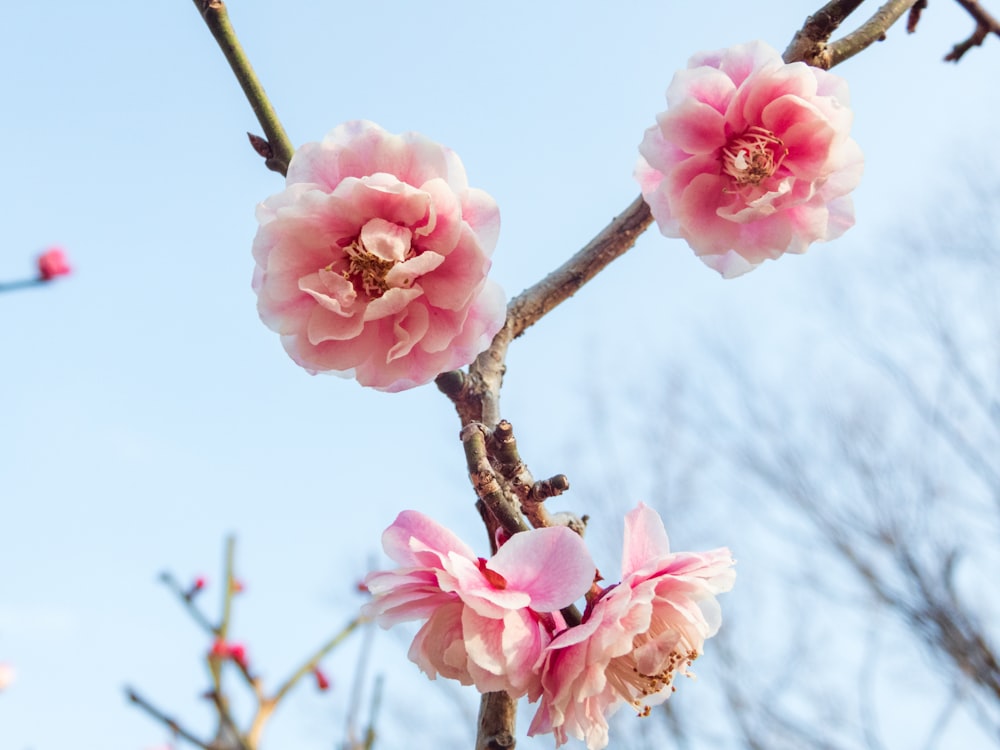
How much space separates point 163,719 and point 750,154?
1668 millimetres

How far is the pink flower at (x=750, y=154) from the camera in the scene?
0.97 m

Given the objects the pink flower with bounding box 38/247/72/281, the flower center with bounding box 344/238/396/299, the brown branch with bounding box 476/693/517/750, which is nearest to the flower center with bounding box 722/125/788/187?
the flower center with bounding box 344/238/396/299

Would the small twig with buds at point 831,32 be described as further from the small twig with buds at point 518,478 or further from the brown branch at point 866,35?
the small twig with buds at point 518,478

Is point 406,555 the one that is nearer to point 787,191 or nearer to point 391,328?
point 391,328

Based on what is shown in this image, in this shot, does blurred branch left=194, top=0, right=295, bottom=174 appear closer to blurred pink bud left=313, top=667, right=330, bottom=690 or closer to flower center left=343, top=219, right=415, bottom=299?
flower center left=343, top=219, right=415, bottom=299

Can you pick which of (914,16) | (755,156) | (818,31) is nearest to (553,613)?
(755,156)

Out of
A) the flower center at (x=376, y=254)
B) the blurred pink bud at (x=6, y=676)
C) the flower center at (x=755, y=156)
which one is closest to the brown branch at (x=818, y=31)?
the flower center at (x=755, y=156)

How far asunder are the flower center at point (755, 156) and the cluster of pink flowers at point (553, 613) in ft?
1.41

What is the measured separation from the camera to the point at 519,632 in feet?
2.51

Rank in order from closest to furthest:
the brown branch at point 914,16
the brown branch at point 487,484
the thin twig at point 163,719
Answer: the brown branch at point 487,484 → the brown branch at point 914,16 → the thin twig at point 163,719

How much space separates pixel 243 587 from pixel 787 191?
213 centimetres

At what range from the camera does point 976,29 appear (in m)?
1.32

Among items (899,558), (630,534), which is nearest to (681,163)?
(630,534)

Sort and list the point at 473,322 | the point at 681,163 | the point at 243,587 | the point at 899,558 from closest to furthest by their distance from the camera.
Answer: the point at 473,322, the point at 681,163, the point at 243,587, the point at 899,558
